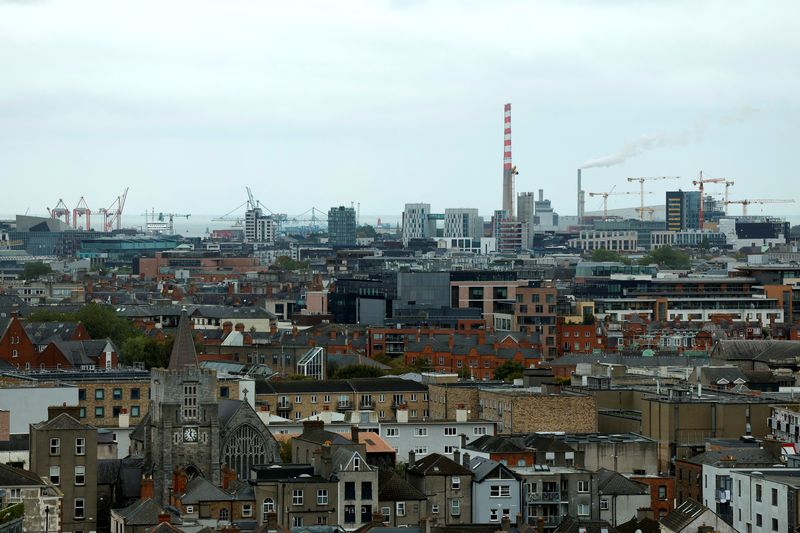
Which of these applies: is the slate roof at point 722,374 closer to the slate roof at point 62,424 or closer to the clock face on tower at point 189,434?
the clock face on tower at point 189,434

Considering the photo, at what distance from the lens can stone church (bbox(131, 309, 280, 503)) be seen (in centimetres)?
9244

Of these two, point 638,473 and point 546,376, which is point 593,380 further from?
point 638,473

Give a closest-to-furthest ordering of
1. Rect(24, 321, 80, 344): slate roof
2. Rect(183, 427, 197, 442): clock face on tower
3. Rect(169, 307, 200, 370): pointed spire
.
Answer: Rect(183, 427, 197, 442): clock face on tower
Rect(169, 307, 200, 370): pointed spire
Rect(24, 321, 80, 344): slate roof

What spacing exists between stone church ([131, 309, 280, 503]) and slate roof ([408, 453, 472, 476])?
28.2 ft

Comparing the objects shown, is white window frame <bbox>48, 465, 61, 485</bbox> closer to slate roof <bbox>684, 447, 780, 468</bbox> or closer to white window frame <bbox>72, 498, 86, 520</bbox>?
white window frame <bbox>72, 498, 86, 520</bbox>

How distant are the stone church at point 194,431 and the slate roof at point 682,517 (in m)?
21.7

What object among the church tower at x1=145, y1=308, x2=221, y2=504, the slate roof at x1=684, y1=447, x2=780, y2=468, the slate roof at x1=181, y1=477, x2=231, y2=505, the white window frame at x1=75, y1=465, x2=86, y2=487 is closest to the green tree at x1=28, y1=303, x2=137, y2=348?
the church tower at x1=145, y1=308, x2=221, y2=504

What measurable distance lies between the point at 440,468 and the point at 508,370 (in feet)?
214

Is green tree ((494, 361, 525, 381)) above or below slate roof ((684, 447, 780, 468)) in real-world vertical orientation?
below

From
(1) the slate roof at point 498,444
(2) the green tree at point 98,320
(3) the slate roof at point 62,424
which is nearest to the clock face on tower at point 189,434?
(1) the slate roof at point 498,444

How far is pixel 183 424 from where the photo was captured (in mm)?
93500

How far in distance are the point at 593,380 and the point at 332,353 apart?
135 ft

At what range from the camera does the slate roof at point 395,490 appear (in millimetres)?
80625

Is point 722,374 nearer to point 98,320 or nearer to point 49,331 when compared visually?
point 49,331
